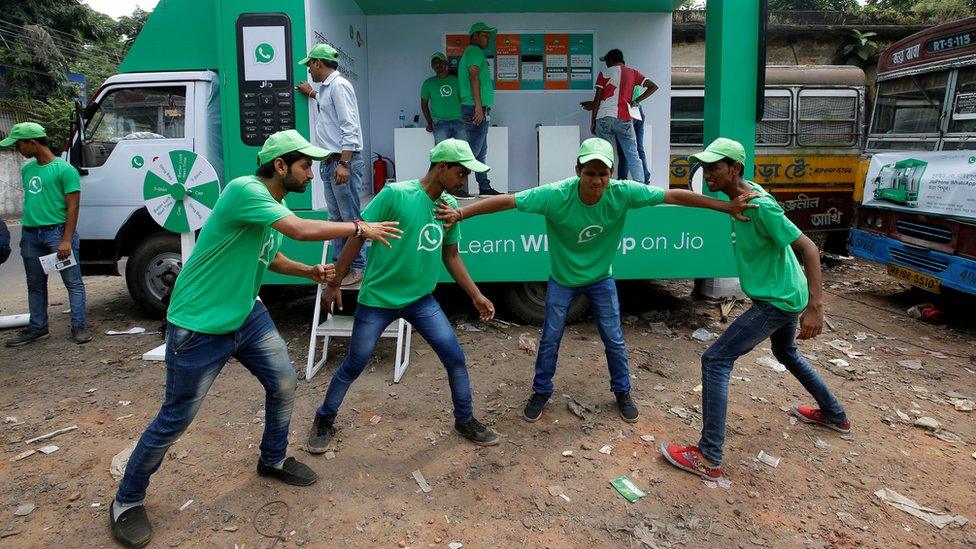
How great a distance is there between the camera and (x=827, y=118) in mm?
8984

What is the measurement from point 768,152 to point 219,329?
8.31 meters

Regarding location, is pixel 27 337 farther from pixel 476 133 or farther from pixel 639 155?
pixel 639 155

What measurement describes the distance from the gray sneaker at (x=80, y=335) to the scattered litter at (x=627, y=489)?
4740mm

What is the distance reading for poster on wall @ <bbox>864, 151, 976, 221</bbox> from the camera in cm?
555

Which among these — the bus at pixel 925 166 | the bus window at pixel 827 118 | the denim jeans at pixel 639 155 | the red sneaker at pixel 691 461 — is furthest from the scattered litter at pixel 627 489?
the bus window at pixel 827 118

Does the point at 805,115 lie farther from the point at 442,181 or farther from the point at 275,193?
the point at 275,193

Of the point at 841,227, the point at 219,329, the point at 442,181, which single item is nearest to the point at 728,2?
the point at 442,181

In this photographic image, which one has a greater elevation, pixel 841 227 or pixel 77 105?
pixel 77 105

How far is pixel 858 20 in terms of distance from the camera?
15469mm

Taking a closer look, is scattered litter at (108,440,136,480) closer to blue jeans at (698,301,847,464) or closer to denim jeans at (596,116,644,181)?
blue jeans at (698,301,847,464)

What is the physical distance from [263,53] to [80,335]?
294 cm

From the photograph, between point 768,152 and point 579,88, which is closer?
point 579,88

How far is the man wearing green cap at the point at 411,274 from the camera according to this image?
320 centimetres

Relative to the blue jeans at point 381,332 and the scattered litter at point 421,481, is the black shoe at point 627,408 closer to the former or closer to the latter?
the blue jeans at point 381,332
